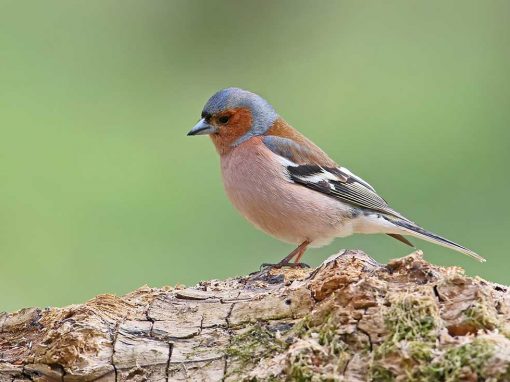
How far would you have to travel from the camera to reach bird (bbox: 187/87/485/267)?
5.03m

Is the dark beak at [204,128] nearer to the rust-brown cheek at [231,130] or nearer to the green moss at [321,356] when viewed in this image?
the rust-brown cheek at [231,130]

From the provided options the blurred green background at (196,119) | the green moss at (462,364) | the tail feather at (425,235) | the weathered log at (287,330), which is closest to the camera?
the green moss at (462,364)

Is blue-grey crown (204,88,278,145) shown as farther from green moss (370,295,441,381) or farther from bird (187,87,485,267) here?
green moss (370,295,441,381)

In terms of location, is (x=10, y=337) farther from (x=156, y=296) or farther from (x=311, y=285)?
(x=311, y=285)

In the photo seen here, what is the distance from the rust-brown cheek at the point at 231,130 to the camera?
17.8ft

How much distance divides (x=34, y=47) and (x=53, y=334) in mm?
6554

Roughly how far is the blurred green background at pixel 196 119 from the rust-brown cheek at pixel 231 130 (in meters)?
0.79

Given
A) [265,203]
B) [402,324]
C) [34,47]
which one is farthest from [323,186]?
[34,47]

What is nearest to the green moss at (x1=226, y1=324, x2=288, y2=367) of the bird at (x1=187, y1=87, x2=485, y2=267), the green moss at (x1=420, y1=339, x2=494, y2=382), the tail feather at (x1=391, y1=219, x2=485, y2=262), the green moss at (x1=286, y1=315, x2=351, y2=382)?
the green moss at (x1=286, y1=315, x2=351, y2=382)

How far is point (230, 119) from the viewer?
5.43 m

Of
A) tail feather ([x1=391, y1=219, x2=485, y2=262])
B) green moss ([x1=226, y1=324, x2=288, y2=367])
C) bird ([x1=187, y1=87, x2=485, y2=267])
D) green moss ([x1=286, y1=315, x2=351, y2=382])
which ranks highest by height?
bird ([x1=187, y1=87, x2=485, y2=267])

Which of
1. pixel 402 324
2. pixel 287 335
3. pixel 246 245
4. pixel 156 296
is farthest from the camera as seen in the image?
pixel 246 245

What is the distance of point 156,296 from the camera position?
10.8ft

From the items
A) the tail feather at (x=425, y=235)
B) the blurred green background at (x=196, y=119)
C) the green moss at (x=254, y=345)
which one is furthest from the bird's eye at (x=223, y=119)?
the green moss at (x=254, y=345)
